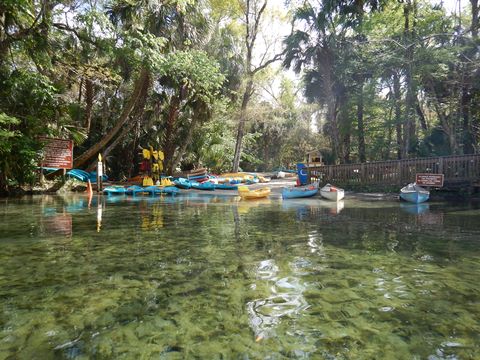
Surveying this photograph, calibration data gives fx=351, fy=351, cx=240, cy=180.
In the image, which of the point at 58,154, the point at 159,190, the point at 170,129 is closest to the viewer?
the point at 58,154

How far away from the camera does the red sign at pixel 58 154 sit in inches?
743

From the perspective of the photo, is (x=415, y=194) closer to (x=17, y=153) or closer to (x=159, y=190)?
(x=159, y=190)

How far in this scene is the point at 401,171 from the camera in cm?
1956

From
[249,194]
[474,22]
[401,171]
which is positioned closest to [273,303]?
[249,194]

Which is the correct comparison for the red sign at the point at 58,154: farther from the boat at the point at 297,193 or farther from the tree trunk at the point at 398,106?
the tree trunk at the point at 398,106

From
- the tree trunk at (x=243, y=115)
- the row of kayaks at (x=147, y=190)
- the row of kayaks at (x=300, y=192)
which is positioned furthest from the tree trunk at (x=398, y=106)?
the row of kayaks at (x=147, y=190)

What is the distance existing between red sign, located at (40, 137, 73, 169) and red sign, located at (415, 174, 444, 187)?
61.4 ft

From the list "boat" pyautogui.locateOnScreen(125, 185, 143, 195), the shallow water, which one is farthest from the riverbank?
the shallow water

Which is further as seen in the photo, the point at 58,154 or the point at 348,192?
the point at 348,192

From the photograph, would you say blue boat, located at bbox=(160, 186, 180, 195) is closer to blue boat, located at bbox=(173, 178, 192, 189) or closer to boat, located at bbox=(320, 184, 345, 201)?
blue boat, located at bbox=(173, 178, 192, 189)

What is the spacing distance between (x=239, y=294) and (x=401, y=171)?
58.4 ft

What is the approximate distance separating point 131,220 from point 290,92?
4433 cm

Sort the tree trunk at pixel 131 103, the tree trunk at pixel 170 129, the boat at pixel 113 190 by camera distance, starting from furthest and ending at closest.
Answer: the tree trunk at pixel 170 129
the boat at pixel 113 190
the tree trunk at pixel 131 103

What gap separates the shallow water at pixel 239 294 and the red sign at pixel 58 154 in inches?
456
